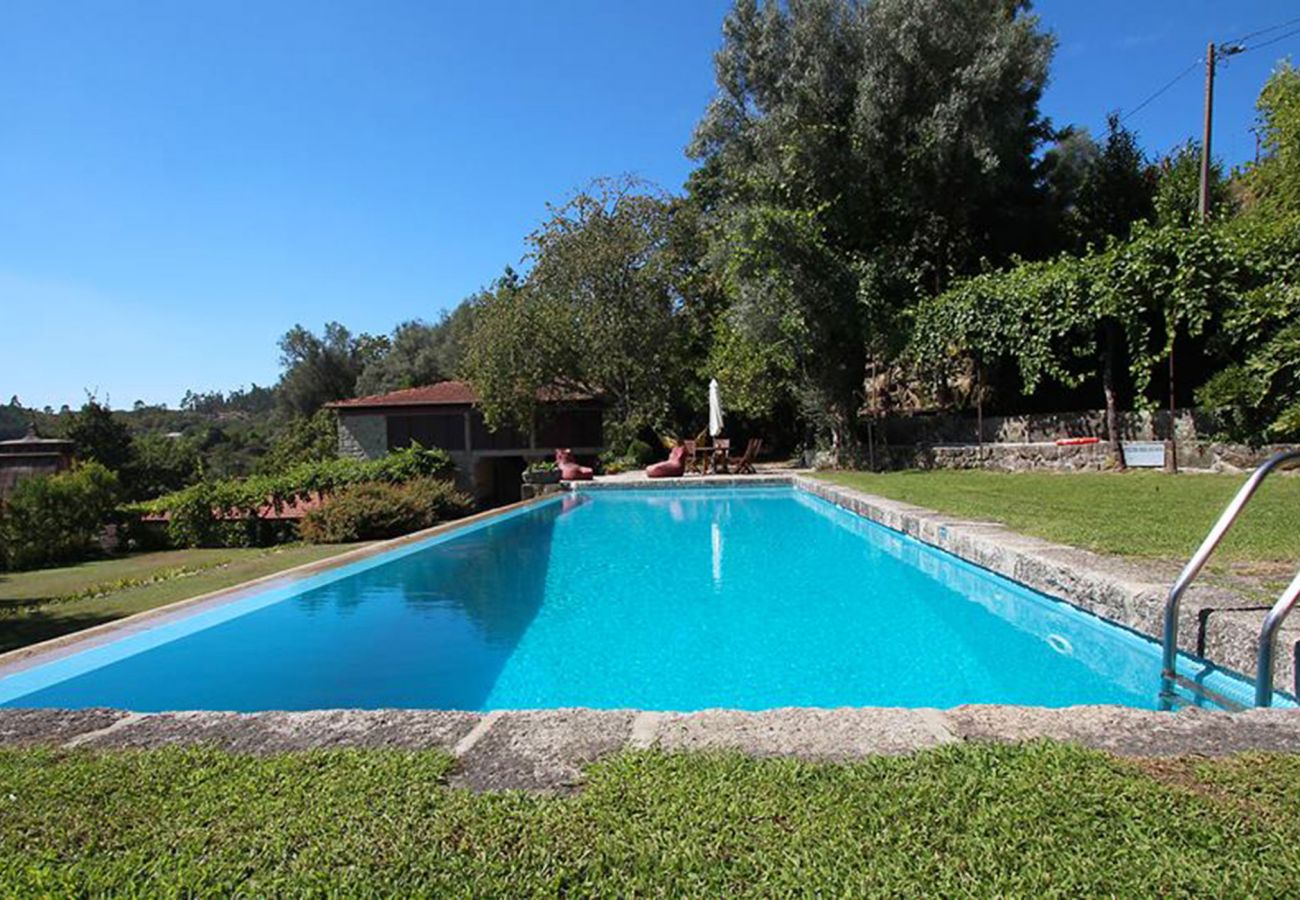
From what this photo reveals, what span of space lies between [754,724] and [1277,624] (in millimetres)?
1968

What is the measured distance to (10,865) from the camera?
1557 mm

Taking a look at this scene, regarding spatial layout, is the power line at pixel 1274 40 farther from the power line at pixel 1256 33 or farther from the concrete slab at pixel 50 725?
the concrete slab at pixel 50 725

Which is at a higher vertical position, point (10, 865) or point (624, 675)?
point (10, 865)

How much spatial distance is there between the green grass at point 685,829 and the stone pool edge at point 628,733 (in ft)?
0.40

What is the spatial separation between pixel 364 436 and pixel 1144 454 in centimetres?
2508

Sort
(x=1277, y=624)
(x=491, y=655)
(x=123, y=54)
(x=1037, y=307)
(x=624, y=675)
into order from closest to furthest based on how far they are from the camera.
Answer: (x=1277, y=624) < (x=624, y=675) < (x=491, y=655) < (x=123, y=54) < (x=1037, y=307)

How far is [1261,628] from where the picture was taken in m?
2.67

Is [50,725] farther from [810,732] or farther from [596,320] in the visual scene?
[596,320]

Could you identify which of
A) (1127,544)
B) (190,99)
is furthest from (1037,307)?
(190,99)

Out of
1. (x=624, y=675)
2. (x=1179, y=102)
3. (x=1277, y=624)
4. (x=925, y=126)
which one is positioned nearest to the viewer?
(x=1277, y=624)

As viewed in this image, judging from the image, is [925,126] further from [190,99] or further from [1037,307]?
[190,99]

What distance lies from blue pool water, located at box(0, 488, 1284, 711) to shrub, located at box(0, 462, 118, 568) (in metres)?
11.0

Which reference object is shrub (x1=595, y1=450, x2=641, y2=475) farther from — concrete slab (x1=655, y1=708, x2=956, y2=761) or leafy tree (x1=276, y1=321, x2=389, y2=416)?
leafy tree (x1=276, y1=321, x2=389, y2=416)

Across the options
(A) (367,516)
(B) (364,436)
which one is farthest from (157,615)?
(B) (364,436)
